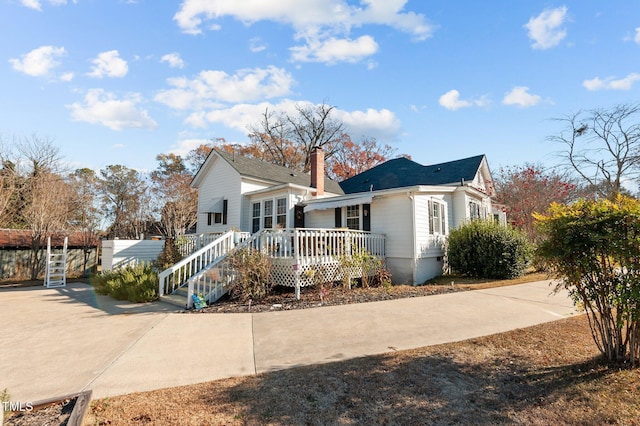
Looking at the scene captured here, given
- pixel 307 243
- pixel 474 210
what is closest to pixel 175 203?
pixel 307 243

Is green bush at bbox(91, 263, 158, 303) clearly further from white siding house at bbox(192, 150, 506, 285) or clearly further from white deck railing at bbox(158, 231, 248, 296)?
white siding house at bbox(192, 150, 506, 285)

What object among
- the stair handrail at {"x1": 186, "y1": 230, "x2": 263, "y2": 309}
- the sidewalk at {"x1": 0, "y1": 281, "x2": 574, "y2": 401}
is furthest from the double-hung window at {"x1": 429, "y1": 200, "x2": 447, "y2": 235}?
the stair handrail at {"x1": 186, "y1": 230, "x2": 263, "y2": 309}

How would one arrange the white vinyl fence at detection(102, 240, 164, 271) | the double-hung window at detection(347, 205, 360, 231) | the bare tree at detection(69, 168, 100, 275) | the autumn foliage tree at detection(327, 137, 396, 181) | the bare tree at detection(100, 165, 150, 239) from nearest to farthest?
the double-hung window at detection(347, 205, 360, 231) → the white vinyl fence at detection(102, 240, 164, 271) → the bare tree at detection(69, 168, 100, 275) → the bare tree at detection(100, 165, 150, 239) → the autumn foliage tree at detection(327, 137, 396, 181)

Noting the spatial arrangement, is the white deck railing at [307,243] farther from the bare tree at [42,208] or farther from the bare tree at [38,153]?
the bare tree at [38,153]

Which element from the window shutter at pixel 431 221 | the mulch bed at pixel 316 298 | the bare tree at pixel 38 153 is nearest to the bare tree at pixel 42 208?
the bare tree at pixel 38 153

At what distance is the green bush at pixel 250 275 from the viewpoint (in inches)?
323

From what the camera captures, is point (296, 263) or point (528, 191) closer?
point (296, 263)

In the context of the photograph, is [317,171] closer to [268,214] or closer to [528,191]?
[268,214]

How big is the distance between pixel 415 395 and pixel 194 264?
348 inches

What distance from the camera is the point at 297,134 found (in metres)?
34.0

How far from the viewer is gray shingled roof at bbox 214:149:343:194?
15023 mm

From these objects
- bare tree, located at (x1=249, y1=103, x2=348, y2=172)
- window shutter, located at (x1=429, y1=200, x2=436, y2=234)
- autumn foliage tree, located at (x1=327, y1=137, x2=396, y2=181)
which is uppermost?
bare tree, located at (x1=249, y1=103, x2=348, y2=172)

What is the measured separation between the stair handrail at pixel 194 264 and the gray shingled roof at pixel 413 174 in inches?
378

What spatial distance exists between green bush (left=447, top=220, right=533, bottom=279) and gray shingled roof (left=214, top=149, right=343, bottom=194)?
7932 mm
